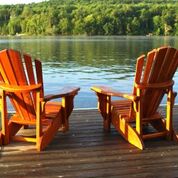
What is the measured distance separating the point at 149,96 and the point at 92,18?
10328 cm

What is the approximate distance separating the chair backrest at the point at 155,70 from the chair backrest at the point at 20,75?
3.61 feet

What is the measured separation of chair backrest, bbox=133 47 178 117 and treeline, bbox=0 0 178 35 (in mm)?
99036

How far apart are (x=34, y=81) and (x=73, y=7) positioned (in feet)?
369

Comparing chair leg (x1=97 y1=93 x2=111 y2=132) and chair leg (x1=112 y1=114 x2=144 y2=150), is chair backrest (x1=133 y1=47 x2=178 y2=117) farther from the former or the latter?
chair leg (x1=97 y1=93 x2=111 y2=132)

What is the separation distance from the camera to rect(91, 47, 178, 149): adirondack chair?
4617mm

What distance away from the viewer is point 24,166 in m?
4.07

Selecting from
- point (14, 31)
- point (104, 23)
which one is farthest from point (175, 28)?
point (14, 31)

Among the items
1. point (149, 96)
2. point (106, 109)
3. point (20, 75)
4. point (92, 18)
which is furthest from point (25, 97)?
point (92, 18)

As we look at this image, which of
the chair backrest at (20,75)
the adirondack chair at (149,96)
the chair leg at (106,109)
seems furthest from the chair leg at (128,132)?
the chair backrest at (20,75)

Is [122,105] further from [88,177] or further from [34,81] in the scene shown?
[88,177]

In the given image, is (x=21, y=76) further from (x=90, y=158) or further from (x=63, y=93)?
(x=90, y=158)

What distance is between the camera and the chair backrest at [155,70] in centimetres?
459

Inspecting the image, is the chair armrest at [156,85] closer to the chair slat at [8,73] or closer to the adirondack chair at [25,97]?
the adirondack chair at [25,97]

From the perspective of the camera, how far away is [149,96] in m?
4.80
